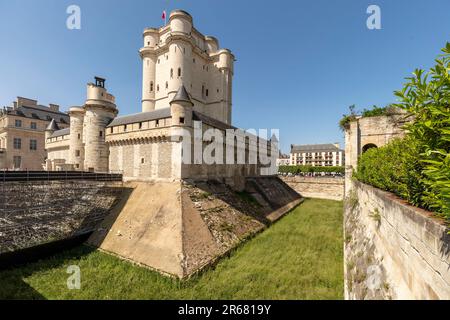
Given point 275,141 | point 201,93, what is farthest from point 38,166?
point 275,141

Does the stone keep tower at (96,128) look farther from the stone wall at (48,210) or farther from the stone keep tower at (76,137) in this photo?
the stone wall at (48,210)

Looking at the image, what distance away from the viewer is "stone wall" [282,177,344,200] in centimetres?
3294

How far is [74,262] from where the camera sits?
431 inches

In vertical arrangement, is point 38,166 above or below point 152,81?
below

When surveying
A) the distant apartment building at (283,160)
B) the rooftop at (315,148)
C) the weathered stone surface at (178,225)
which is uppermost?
the rooftop at (315,148)

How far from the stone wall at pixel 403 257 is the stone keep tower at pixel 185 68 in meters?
27.1

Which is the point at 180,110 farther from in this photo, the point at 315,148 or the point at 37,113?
the point at 315,148

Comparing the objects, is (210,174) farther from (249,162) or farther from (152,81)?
(152,81)

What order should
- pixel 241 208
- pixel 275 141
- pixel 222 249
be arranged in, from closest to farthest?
pixel 222 249
pixel 241 208
pixel 275 141

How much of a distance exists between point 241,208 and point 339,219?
35.4 ft

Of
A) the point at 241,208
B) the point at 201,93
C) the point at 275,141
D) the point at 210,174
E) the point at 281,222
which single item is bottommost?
the point at 281,222

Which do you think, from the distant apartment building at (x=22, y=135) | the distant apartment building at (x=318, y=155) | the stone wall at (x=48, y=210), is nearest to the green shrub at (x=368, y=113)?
the stone wall at (x=48, y=210)

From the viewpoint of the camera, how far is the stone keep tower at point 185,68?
94.0 ft

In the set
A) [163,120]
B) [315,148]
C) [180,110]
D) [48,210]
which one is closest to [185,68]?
[163,120]
